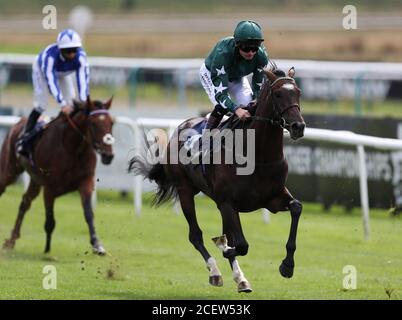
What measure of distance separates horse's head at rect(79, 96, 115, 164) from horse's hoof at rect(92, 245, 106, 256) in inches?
30.5

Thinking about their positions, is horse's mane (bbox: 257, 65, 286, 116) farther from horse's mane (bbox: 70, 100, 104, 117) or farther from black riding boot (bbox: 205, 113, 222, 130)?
horse's mane (bbox: 70, 100, 104, 117)

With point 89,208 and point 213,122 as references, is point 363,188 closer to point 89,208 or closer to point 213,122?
point 89,208

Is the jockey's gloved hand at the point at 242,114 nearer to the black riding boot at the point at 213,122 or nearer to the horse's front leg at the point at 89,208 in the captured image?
the black riding boot at the point at 213,122

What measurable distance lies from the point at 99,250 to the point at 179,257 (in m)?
0.72

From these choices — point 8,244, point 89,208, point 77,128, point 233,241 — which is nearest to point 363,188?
point 89,208

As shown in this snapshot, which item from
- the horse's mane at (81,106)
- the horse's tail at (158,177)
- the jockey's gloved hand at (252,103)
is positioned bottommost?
the horse's tail at (158,177)

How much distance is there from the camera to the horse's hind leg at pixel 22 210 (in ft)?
33.0

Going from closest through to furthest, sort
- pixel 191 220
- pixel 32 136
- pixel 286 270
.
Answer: pixel 286 270, pixel 191 220, pixel 32 136

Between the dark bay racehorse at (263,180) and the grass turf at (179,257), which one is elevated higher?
the dark bay racehorse at (263,180)

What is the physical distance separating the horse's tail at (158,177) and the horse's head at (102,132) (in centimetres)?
93

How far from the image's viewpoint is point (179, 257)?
31.5 feet

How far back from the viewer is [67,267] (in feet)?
29.2

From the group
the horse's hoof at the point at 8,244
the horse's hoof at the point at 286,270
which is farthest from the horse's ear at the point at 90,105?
the horse's hoof at the point at 286,270
